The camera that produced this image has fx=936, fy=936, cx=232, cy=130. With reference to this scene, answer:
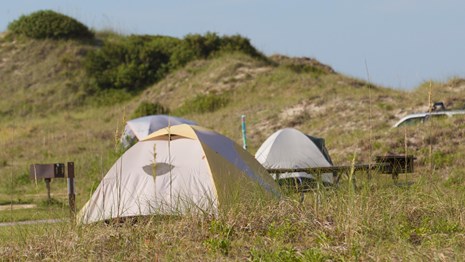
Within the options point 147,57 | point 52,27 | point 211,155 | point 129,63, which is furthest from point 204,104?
point 211,155

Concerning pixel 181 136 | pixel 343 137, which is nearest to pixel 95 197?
pixel 181 136

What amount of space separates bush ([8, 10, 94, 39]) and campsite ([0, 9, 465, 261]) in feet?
1.59

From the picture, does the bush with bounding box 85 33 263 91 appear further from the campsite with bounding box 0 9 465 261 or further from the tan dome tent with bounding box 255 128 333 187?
the tan dome tent with bounding box 255 128 333 187

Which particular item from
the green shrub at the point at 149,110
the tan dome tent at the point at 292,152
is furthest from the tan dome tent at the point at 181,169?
the green shrub at the point at 149,110

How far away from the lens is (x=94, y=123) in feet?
120

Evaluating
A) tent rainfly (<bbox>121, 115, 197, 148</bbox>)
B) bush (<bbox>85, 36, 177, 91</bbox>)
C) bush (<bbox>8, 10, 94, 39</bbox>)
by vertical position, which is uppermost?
bush (<bbox>8, 10, 94, 39</bbox>)

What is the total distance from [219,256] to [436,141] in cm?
1419

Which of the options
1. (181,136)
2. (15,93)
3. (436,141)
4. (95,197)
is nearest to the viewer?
(95,197)

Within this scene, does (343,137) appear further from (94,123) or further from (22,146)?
(94,123)

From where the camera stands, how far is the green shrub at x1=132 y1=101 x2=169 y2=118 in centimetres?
3486

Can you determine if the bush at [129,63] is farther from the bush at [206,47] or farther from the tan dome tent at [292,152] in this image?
the tan dome tent at [292,152]

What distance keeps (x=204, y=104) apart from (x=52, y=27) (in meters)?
15.2

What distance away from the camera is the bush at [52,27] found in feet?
155

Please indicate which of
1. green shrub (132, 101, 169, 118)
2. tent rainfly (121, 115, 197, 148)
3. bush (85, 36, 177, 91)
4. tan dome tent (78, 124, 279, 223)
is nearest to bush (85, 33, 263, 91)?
bush (85, 36, 177, 91)
